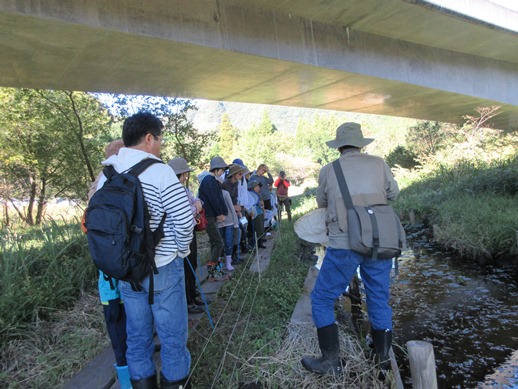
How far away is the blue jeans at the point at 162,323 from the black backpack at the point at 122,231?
11 centimetres

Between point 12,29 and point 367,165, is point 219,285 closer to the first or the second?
point 367,165

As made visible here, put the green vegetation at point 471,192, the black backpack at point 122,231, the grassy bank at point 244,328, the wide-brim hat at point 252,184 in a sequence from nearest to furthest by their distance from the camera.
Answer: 1. the black backpack at point 122,231
2. the grassy bank at point 244,328
3. the green vegetation at point 471,192
4. the wide-brim hat at point 252,184

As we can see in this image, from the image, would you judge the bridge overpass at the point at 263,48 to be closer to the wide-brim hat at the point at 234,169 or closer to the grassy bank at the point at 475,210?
the wide-brim hat at the point at 234,169

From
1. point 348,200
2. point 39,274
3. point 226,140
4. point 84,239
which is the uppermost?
point 226,140

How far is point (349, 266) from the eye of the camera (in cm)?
282

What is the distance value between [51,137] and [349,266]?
1373 centimetres

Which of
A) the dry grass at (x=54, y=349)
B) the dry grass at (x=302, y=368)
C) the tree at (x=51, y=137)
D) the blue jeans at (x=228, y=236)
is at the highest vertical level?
the tree at (x=51, y=137)

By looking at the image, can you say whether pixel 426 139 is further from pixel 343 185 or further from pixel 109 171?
pixel 109 171

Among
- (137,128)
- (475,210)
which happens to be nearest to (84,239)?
(137,128)

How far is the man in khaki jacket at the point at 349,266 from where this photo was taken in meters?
2.82

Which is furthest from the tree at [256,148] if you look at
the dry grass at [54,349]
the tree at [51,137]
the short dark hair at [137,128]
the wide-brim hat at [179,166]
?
the short dark hair at [137,128]

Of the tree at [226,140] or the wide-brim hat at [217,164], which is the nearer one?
the wide-brim hat at [217,164]

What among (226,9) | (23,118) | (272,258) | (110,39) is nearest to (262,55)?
(226,9)

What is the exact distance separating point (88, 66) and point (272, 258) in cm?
498
